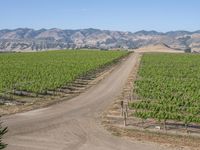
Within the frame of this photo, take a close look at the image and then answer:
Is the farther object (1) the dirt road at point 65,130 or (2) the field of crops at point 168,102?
(2) the field of crops at point 168,102

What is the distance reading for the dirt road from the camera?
105ft

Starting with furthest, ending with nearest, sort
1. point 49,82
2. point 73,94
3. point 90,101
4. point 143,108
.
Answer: point 49,82 → point 73,94 → point 90,101 → point 143,108

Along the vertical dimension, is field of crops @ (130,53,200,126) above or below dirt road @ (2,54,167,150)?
above

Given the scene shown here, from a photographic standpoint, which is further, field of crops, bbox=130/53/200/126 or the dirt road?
field of crops, bbox=130/53/200/126

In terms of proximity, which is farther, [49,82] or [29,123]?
[49,82]

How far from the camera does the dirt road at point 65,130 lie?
32125 millimetres

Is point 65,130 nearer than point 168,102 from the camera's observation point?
Yes

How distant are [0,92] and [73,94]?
9.06 meters

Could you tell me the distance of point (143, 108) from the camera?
4400 cm

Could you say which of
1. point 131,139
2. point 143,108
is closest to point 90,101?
point 143,108

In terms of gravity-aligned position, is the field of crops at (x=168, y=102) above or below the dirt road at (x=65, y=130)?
above

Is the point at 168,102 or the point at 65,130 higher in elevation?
the point at 168,102

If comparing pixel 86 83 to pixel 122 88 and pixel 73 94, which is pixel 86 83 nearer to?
pixel 122 88

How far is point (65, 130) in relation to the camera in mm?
36438
